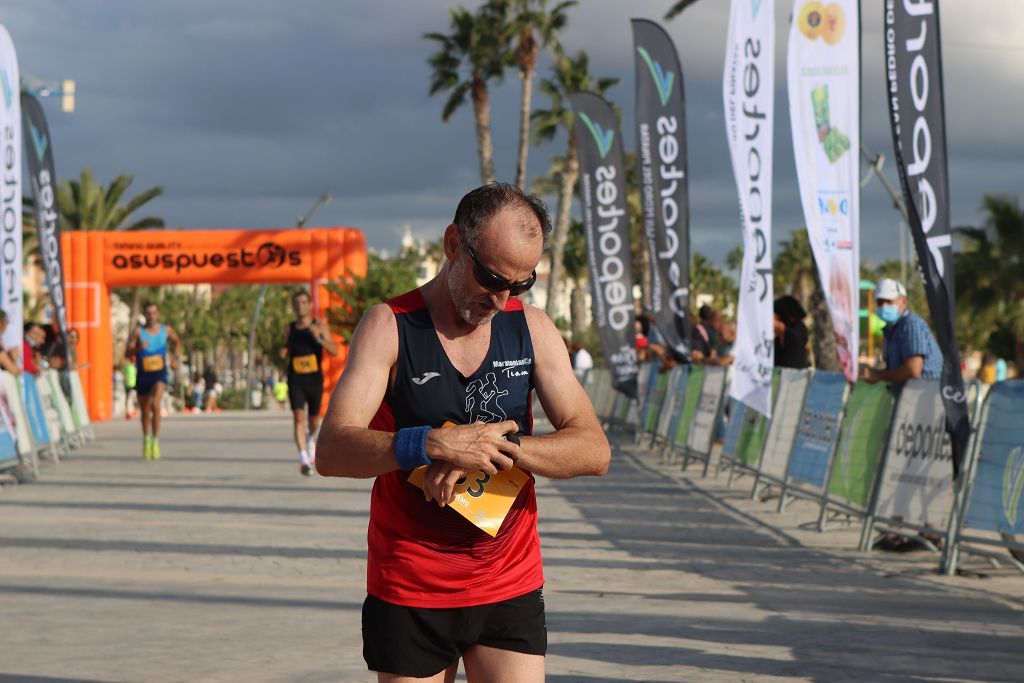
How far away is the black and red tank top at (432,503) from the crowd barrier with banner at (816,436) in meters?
8.15

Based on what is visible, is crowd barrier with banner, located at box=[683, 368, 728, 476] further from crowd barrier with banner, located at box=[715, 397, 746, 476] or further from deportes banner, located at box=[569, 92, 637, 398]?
deportes banner, located at box=[569, 92, 637, 398]

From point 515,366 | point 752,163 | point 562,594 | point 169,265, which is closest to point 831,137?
point 752,163

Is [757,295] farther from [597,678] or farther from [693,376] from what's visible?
[597,678]

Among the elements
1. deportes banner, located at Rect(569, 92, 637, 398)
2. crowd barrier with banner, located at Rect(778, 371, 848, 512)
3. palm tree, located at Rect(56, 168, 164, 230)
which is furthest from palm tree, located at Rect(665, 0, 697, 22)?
palm tree, located at Rect(56, 168, 164, 230)

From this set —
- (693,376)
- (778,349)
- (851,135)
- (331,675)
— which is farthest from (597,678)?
(693,376)

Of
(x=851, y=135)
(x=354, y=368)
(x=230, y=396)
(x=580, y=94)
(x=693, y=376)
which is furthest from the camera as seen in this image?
(x=230, y=396)

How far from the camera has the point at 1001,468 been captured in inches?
335

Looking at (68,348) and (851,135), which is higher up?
(851,135)

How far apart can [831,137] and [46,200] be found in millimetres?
13457

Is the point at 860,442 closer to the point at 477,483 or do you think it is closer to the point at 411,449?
the point at 477,483

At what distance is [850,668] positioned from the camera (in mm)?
6090

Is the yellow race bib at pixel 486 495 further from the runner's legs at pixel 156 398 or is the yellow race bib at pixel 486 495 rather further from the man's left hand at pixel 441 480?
the runner's legs at pixel 156 398

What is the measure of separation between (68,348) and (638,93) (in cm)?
956

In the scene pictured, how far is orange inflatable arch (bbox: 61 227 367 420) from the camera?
37031 millimetres
